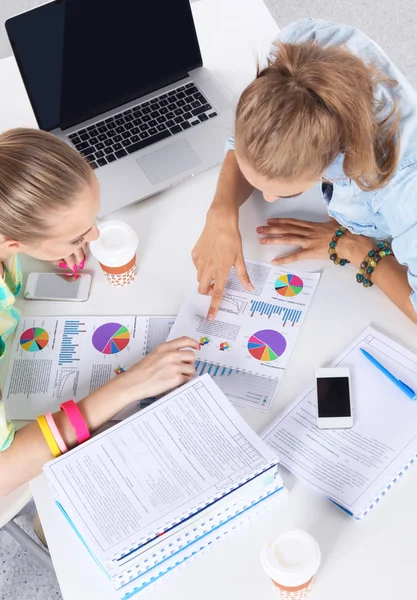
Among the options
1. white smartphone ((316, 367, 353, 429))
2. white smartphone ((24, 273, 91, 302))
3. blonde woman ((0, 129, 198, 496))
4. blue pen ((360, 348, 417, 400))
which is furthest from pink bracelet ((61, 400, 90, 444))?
blue pen ((360, 348, 417, 400))

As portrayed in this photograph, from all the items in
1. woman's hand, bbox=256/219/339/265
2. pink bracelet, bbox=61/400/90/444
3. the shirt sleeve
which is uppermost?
the shirt sleeve

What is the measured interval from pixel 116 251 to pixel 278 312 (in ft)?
0.97

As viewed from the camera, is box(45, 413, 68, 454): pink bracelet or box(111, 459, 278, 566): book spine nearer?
box(111, 459, 278, 566): book spine

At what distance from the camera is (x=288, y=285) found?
4.11ft

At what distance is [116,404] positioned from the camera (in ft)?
3.59

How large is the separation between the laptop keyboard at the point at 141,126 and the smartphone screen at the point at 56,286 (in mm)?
266

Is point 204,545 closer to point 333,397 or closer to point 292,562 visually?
point 292,562

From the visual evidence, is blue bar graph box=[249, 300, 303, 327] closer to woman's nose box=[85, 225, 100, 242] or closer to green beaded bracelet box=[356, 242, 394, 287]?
green beaded bracelet box=[356, 242, 394, 287]

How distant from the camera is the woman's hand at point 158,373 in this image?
1103 millimetres

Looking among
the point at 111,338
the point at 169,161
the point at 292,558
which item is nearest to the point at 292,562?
the point at 292,558

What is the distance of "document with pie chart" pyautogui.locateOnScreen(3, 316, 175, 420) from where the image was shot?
1.16 m

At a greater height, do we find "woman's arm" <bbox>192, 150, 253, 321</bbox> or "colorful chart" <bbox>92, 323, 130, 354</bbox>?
"woman's arm" <bbox>192, 150, 253, 321</bbox>

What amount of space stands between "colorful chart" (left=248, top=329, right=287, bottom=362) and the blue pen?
0.44 ft

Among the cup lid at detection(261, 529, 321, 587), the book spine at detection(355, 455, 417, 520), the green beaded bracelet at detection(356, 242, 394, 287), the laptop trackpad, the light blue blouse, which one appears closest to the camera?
the cup lid at detection(261, 529, 321, 587)
